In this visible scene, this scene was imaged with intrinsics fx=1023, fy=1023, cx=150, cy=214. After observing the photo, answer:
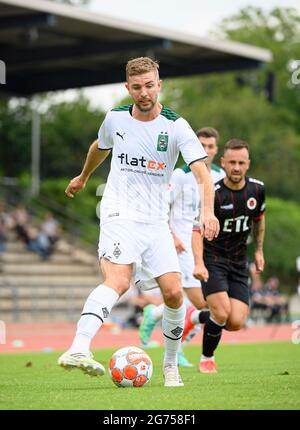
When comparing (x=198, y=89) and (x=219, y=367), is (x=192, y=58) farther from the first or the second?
(x=198, y=89)

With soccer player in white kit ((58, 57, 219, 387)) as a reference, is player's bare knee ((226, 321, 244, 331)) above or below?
below

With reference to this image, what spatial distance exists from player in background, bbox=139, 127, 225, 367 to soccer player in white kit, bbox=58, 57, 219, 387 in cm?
343

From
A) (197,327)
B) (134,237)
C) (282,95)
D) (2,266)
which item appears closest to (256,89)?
(282,95)

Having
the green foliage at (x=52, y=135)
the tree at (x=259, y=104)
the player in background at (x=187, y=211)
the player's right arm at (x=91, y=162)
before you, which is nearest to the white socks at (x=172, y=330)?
the player's right arm at (x=91, y=162)

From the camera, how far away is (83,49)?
31266mm

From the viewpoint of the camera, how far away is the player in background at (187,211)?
11766 millimetres

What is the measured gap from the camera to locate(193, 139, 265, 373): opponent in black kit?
10422mm

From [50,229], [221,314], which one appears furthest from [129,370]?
[50,229]

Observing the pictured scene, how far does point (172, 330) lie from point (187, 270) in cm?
368

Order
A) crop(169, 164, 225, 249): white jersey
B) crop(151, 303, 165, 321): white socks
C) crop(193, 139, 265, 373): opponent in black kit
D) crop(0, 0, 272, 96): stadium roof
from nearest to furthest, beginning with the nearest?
crop(193, 139, 265, 373): opponent in black kit → crop(169, 164, 225, 249): white jersey → crop(151, 303, 165, 321): white socks → crop(0, 0, 272, 96): stadium roof

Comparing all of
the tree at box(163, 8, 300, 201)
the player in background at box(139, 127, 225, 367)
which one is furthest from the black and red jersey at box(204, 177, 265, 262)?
the tree at box(163, 8, 300, 201)

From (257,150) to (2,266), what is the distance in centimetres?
2963

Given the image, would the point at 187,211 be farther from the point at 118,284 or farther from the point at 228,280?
the point at 118,284

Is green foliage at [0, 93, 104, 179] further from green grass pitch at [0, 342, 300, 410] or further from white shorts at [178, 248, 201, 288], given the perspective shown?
white shorts at [178, 248, 201, 288]
